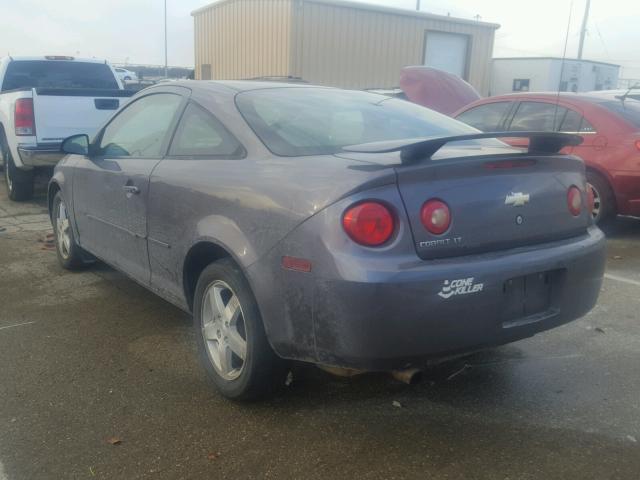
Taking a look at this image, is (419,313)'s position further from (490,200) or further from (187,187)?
(187,187)

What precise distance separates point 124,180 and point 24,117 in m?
4.58

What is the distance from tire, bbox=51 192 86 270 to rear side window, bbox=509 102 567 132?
15.7 feet

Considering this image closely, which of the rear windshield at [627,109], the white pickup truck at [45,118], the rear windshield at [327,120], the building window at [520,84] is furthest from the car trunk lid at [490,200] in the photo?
the building window at [520,84]

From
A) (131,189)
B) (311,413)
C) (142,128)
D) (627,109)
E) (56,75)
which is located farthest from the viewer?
(56,75)

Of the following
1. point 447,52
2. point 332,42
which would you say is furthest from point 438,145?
point 447,52

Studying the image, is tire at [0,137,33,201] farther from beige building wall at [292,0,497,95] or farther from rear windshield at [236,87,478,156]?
beige building wall at [292,0,497,95]

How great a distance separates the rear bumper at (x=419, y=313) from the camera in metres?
2.40

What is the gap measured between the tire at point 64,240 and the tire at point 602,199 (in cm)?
499

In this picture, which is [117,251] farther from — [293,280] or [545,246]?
[545,246]

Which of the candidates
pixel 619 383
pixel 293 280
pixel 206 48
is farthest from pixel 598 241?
pixel 206 48

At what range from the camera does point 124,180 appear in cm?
387

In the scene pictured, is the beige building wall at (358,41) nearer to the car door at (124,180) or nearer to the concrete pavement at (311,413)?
the car door at (124,180)

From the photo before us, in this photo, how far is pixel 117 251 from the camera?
162 inches

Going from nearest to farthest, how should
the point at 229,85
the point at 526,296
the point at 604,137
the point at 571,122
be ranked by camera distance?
the point at 526,296, the point at 229,85, the point at 604,137, the point at 571,122
